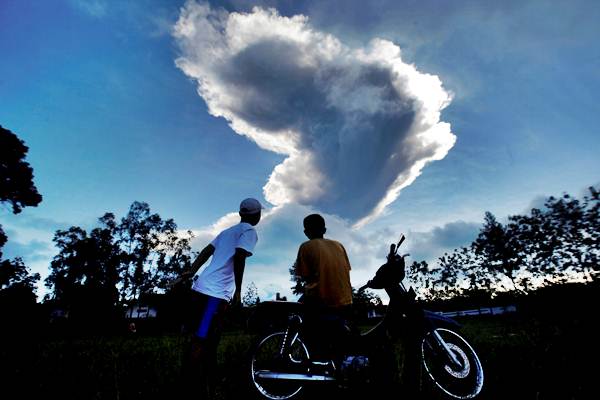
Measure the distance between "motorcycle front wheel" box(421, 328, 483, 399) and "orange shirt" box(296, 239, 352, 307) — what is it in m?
1.01

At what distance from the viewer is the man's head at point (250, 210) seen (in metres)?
4.07

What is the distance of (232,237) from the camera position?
3863 mm

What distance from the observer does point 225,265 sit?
148 inches

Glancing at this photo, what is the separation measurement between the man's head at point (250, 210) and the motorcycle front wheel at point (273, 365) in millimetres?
1482

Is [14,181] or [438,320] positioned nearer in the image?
[438,320]

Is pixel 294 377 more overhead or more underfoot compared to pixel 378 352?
more underfoot

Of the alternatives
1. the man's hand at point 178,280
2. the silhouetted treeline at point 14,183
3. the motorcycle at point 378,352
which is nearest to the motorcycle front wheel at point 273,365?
the motorcycle at point 378,352

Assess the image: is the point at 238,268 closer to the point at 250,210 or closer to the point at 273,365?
the point at 250,210

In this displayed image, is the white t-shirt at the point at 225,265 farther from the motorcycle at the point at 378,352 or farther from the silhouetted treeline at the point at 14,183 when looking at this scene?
the silhouetted treeline at the point at 14,183

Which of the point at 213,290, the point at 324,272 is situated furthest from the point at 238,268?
the point at 324,272

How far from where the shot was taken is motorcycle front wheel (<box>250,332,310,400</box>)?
3652mm

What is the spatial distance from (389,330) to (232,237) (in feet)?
6.88

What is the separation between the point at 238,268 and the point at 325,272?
3.44ft

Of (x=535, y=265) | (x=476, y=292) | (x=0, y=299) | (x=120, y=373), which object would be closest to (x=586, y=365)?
(x=120, y=373)
